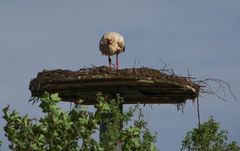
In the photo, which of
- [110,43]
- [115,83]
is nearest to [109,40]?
[110,43]

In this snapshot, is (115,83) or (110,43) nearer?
(115,83)

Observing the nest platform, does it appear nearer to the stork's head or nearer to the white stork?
the white stork

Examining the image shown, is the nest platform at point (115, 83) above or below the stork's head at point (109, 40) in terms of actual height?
below

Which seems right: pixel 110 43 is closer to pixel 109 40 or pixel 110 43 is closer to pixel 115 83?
pixel 109 40

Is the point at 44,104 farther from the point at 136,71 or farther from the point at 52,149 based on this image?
the point at 136,71

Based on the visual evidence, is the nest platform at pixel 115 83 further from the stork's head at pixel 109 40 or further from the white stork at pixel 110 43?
the stork's head at pixel 109 40

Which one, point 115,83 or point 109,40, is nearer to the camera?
point 115,83

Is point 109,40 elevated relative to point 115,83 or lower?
elevated

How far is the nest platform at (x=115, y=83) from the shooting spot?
38.5 feet

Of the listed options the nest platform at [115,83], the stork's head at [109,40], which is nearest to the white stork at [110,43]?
the stork's head at [109,40]

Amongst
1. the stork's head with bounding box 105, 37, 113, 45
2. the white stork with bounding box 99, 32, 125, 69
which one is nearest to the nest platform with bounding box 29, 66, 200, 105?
the white stork with bounding box 99, 32, 125, 69

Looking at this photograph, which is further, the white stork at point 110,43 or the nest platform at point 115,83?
the white stork at point 110,43

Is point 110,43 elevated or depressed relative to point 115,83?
elevated

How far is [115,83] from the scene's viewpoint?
468 inches
